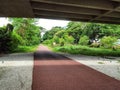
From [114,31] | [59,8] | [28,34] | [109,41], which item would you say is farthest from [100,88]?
[28,34]

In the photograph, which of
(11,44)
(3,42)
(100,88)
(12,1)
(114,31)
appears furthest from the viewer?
(114,31)

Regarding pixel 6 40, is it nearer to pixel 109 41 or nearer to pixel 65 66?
pixel 65 66

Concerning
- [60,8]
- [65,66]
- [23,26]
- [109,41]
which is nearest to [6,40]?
[60,8]

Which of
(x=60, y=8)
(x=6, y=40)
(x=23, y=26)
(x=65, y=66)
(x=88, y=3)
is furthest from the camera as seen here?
(x=23, y=26)

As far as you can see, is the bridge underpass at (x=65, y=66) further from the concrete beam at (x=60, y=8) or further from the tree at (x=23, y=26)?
the tree at (x=23, y=26)

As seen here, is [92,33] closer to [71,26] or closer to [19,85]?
[71,26]

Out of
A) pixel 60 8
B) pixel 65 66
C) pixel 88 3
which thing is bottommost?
pixel 65 66

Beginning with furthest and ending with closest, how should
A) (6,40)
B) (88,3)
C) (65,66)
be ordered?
(6,40) → (88,3) → (65,66)

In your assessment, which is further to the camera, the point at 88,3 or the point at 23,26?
the point at 23,26

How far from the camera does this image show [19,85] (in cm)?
624

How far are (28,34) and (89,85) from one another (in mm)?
38763

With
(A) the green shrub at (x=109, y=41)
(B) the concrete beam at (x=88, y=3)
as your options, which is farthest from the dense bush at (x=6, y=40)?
(A) the green shrub at (x=109, y=41)

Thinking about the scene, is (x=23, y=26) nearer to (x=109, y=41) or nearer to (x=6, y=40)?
(x=6, y=40)

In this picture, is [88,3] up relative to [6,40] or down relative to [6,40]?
up
